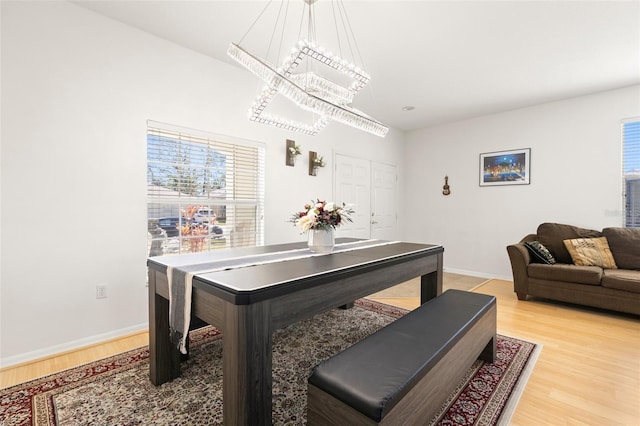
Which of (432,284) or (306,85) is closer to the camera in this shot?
(306,85)

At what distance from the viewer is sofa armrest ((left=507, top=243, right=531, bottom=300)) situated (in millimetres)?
3705

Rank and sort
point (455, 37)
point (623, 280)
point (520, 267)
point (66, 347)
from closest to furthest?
point (66, 347) < point (455, 37) < point (623, 280) < point (520, 267)

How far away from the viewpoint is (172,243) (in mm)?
2992

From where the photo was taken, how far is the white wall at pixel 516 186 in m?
3.98

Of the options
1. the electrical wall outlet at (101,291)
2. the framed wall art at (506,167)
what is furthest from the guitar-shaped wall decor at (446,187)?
the electrical wall outlet at (101,291)

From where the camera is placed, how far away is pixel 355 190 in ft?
16.6

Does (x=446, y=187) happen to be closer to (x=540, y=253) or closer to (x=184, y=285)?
(x=540, y=253)

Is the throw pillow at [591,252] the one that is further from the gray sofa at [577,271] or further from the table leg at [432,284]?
the table leg at [432,284]

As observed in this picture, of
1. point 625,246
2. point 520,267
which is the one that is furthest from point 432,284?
point 625,246

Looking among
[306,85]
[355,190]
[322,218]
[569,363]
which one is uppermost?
[306,85]

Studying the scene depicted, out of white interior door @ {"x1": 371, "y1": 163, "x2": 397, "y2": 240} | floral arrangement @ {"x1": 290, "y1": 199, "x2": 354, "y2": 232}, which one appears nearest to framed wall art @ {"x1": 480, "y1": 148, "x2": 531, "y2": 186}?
white interior door @ {"x1": 371, "y1": 163, "x2": 397, "y2": 240}

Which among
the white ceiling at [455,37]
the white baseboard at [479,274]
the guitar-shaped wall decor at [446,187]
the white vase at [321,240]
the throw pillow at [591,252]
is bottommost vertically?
the white baseboard at [479,274]

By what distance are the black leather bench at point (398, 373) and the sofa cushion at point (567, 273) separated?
92.8 inches

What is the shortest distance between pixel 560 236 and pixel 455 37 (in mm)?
2977
